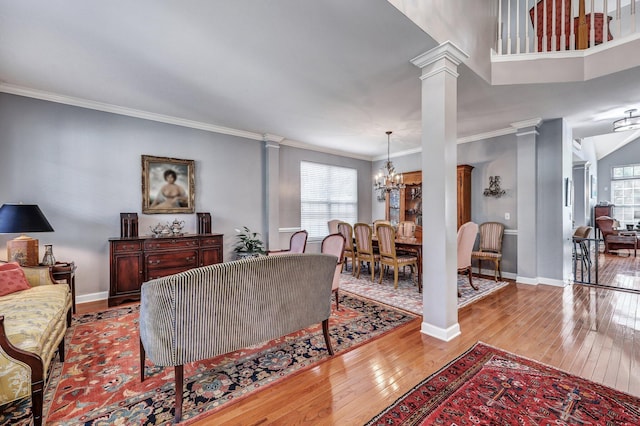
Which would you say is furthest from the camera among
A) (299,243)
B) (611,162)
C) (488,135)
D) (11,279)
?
(611,162)

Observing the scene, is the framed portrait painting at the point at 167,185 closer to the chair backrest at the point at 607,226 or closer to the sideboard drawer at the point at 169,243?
the sideboard drawer at the point at 169,243

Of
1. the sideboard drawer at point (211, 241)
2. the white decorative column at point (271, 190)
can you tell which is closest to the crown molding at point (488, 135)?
the white decorative column at point (271, 190)

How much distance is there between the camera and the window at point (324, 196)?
6.11 m

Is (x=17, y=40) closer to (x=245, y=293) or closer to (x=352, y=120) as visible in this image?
(x=245, y=293)

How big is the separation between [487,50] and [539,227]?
3.05m

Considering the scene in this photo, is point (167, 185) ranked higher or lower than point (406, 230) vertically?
higher

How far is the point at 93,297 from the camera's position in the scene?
3.69 metres

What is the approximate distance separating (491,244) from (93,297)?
6.45 meters

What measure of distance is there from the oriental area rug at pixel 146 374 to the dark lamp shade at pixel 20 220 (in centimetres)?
111

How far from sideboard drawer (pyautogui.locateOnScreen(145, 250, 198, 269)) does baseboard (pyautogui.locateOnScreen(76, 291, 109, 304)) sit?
85cm

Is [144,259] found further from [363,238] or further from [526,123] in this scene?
[526,123]

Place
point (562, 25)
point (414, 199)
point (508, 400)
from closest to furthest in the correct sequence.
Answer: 1. point (508, 400)
2. point (562, 25)
3. point (414, 199)

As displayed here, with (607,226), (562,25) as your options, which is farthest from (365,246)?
(607,226)

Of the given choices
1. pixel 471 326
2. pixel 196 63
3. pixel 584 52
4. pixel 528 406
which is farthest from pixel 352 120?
pixel 528 406
